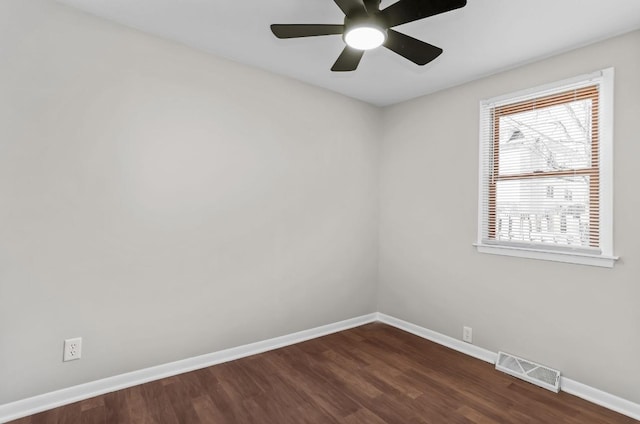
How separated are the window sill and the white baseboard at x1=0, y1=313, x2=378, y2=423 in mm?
1809

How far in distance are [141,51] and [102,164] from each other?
874 millimetres

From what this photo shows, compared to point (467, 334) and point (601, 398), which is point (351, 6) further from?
point (601, 398)

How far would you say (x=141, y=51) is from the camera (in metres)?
2.41

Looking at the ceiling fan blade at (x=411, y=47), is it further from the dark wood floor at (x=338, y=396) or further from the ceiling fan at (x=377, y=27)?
the dark wood floor at (x=338, y=396)

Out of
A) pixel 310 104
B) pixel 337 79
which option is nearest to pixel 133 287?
pixel 310 104

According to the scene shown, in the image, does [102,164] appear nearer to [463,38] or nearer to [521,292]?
[463,38]

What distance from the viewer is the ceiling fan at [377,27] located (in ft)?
5.24

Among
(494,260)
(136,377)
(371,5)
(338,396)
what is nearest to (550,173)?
(494,260)

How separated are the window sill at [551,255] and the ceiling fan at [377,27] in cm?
174

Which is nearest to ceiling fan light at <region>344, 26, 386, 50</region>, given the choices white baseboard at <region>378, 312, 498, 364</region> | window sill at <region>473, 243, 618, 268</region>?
window sill at <region>473, 243, 618, 268</region>

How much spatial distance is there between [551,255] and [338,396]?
1.94 metres

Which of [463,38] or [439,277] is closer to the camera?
[463,38]

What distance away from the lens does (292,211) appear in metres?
3.24

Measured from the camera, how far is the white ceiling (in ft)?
6.76
